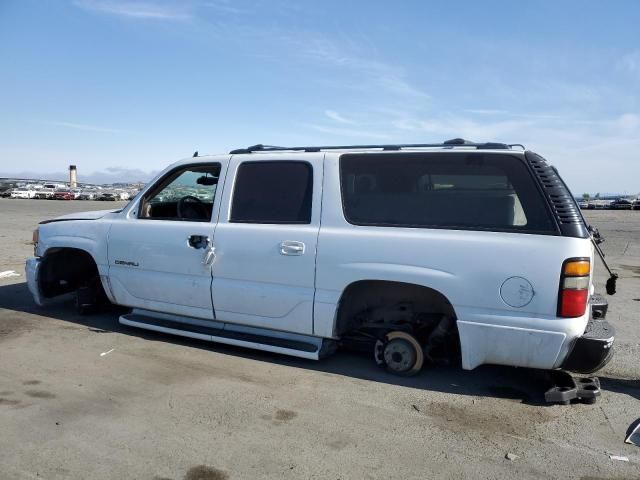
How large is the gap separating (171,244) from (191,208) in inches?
20.5

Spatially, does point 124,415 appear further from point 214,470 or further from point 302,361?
point 302,361

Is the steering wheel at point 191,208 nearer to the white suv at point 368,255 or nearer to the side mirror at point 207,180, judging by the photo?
the white suv at point 368,255

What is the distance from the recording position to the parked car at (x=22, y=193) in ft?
163

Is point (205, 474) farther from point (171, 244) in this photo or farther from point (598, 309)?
point (598, 309)

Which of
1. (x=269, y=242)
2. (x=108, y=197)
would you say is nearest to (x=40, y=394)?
(x=269, y=242)

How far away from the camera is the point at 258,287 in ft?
14.9

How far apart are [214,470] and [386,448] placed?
1.02 m

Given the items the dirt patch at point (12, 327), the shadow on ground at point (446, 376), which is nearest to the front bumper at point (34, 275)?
the dirt patch at point (12, 327)

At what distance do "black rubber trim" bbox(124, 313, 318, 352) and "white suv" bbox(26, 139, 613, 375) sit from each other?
19mm

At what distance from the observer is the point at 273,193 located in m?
4.67

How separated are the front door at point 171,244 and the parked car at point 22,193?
51.8 meters

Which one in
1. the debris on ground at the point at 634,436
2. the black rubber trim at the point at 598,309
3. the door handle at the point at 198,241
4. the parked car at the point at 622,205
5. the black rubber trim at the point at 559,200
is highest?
the parked car at the point at 622,205

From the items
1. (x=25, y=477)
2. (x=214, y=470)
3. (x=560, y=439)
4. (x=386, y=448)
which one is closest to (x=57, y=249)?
(x=25, y=477)

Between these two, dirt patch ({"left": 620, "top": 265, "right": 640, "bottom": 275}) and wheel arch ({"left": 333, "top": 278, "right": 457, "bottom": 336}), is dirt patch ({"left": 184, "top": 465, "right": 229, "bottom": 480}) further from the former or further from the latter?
dirt patch ({"left": 620, "top": 265, "right": 640, "bottom": 275})
